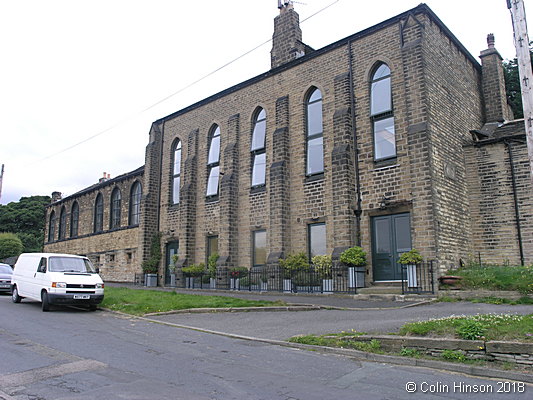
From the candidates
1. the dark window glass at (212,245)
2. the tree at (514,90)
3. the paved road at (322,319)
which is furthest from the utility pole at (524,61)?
the tree at (514,90)

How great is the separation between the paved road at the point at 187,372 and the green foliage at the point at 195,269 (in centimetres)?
1163

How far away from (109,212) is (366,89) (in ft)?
69.6

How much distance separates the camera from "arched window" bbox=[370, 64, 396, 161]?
16270 millimetres

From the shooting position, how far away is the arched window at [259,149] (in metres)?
20.6

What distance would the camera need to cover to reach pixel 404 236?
1525 cm

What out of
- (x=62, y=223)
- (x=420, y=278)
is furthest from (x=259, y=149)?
(x=62, y=223)

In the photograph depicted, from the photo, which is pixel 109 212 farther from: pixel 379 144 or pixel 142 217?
pixel 379 144

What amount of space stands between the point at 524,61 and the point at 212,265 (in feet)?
51.5

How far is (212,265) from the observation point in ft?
68.6

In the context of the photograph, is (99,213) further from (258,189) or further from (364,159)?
(364,159)

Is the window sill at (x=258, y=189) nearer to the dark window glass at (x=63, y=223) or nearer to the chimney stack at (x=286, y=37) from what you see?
the chimney stack at (x=286, y=37)

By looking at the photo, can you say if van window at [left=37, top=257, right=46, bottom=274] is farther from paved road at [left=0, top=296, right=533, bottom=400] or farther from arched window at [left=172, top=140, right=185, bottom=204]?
arched window at [left=172, top=140, right=185, bottom=204]

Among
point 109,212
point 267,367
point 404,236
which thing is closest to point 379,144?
point 404,236

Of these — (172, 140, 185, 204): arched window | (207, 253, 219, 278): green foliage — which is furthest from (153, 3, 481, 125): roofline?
(207, 253, 219, 278): green foliage
